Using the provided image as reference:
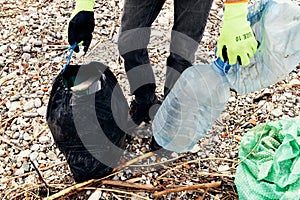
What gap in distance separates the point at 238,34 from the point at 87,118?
0.68m

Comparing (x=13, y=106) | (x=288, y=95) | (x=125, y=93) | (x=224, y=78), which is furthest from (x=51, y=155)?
(x=288, y=95)

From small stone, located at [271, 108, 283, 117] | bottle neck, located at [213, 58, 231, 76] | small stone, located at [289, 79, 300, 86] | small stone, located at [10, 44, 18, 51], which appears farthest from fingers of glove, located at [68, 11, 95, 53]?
small stone, located at [289, 79, 300, 86]

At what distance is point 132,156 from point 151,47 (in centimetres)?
77

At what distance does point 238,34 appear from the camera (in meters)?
1.49

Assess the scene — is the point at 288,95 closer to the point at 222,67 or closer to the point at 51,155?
the point at 222,67

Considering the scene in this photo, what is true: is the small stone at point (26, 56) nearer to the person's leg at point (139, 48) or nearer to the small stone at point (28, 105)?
the small stone at point (28, 105)

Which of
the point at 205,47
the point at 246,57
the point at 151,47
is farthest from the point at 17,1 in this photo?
the point at 246,57

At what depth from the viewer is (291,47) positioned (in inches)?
62.2

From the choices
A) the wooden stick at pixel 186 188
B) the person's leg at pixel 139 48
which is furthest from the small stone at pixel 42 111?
the wooden stick at pixel 186 188

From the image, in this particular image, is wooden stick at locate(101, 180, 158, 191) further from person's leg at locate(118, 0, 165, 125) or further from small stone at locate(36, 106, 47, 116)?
small stone at locate(36, 106, 47, 116)

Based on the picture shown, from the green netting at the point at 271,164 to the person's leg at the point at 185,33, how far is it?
1.39ft

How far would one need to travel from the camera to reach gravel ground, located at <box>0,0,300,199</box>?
1967 millimetres

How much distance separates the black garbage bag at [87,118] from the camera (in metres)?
1.76

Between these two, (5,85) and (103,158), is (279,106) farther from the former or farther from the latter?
(5,85)
